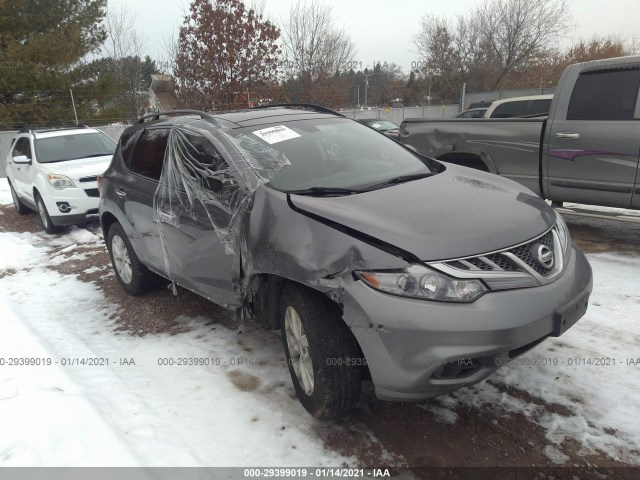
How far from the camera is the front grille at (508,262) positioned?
2264 millimetres

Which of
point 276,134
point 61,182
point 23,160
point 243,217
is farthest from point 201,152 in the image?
point 23,160

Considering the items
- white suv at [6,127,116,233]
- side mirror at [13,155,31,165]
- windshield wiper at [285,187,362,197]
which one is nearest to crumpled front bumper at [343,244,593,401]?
windshield wiper at [285,187,362,197]

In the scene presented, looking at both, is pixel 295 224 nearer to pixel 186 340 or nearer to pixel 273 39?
pixel 186 340

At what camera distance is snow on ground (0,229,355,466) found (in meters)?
2.52

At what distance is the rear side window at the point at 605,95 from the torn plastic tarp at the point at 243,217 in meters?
3.62

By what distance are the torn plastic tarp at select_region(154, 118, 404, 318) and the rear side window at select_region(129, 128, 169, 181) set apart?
153mm

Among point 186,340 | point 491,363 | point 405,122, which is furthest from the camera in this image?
point 405,122

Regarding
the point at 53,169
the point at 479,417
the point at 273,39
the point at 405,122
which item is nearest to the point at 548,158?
the point at 405,122

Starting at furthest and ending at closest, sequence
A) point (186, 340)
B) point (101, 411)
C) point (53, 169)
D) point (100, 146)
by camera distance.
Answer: point (100, 146), point (53, 169), point (186, 340), point (101, 411)

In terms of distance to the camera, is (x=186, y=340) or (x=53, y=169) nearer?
(x=186, y=340)

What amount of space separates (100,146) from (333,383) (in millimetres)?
8056

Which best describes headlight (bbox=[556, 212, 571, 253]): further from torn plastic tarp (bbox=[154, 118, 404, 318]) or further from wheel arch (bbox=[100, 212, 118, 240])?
wheel arch (bbox=[100, 212, 118, 240])

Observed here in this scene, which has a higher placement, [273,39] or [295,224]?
[273,39]

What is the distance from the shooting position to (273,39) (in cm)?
1702
